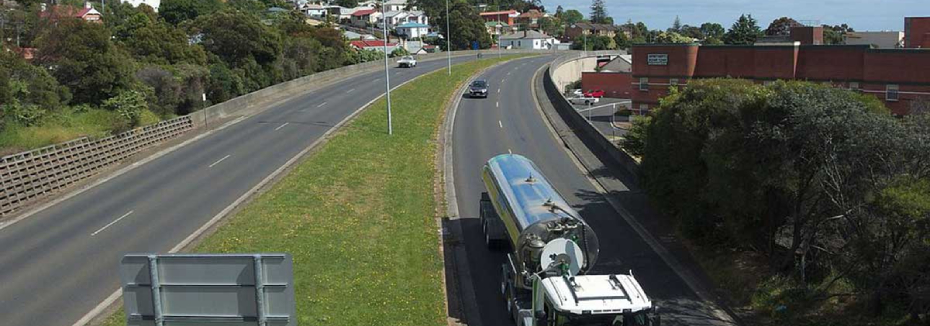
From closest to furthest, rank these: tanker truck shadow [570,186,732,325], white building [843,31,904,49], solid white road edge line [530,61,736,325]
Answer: tanker truck shadow [570,186,732,325] → solid white road edge line [530,61,736,325] → white building [843,31,904,49]

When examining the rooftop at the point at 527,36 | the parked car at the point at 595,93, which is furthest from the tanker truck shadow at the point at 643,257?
the rooftop at the point at 527,36

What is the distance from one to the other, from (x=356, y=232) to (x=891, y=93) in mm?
36131

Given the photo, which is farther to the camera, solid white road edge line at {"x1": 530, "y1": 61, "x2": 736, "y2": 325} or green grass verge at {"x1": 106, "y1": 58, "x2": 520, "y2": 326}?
solid white road edge line at {"x1": 530, "y1": 61, "x2": 736, "y2": 325}

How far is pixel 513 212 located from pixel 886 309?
28.8ft

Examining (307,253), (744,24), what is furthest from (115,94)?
(744,24)

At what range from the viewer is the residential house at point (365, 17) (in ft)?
612

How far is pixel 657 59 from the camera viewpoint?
64.7 m

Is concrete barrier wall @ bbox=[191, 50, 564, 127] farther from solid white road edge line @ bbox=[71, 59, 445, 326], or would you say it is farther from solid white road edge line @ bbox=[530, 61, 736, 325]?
solid white road edge line @ bbox=[530, 61, 736, 325]

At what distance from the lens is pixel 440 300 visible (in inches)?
787

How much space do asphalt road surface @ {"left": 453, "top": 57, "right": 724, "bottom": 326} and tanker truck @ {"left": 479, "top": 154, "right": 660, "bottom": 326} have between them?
124 cm

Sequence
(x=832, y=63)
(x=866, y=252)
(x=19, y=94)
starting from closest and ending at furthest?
1. (x=866, y=252)
2. (x=19, y=94)
3. (x=832, y=63)

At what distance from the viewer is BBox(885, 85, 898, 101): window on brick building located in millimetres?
46812

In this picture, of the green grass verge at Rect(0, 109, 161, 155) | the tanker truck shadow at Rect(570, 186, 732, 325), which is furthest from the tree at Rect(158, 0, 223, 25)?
the tanker truck shadow at Rect(570, 186, 732, 325)

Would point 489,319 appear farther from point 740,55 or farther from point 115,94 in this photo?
point 740,55
